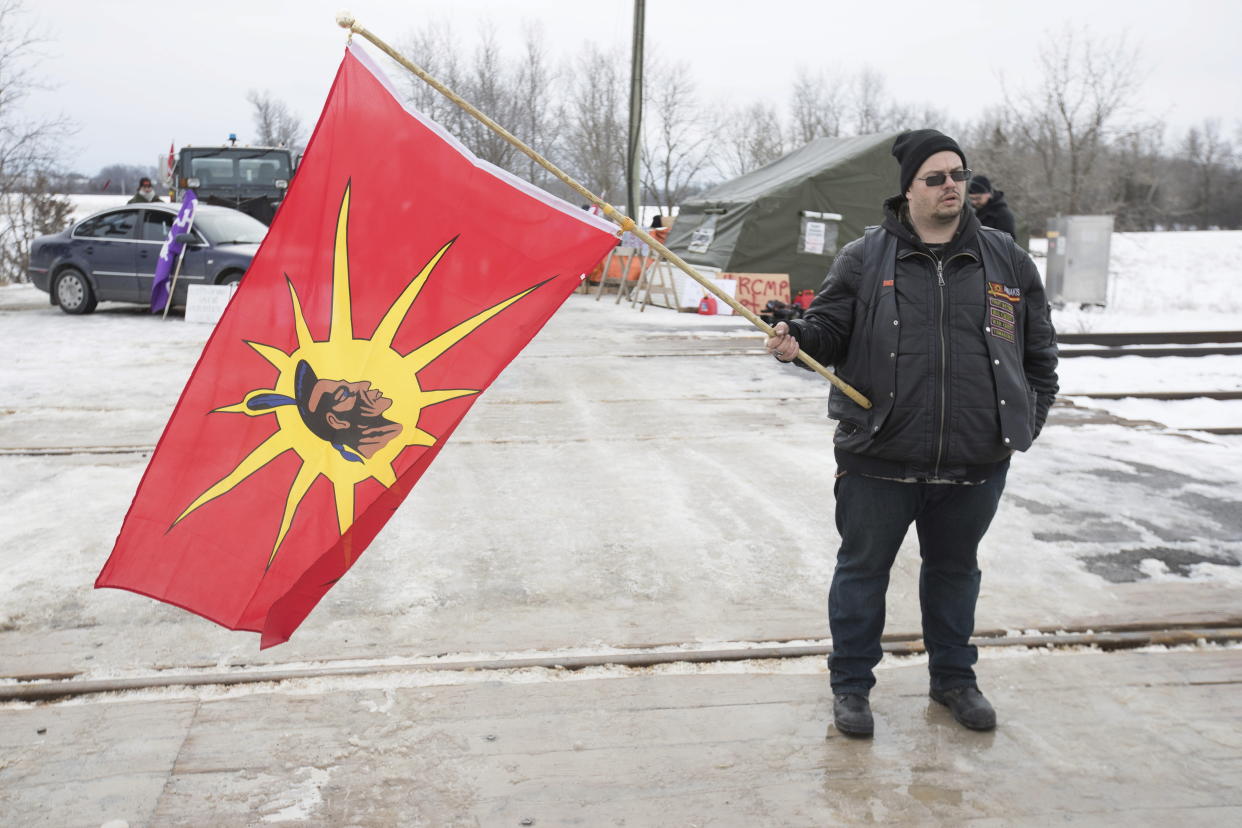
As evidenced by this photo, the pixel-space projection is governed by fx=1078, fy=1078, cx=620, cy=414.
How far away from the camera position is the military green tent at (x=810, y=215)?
19594 mm

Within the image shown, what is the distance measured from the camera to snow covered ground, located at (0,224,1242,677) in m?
4.32

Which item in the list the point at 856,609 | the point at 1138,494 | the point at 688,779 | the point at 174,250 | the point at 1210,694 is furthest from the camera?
the point at 174,250

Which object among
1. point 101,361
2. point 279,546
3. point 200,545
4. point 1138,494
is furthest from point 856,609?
point 101,361

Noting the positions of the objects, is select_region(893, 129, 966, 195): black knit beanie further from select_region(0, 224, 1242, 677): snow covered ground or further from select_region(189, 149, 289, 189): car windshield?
select_region(189, 149, 289, 189): car windshield

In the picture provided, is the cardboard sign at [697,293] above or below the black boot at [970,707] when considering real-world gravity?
above

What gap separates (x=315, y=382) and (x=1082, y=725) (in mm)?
2685

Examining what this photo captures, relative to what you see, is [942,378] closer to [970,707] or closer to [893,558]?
[893,558]

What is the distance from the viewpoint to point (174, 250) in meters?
15.1

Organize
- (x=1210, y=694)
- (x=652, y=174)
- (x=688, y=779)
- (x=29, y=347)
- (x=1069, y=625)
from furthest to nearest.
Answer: (x=652, y=174)
(x=29, y=347)
(x=1069, y=625)
(x=1210, y=694)
(x=688, y=779)

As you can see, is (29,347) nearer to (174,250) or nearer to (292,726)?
(174,250)

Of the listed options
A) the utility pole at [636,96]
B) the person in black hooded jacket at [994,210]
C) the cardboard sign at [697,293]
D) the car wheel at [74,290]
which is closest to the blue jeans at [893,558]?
the person in black hooded jacket at [994,210]

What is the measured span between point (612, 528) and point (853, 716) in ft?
8.00

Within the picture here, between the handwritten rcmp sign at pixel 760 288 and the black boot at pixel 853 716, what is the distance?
585 inches

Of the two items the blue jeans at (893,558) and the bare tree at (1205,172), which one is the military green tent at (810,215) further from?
the bare tree at (1205,172)
